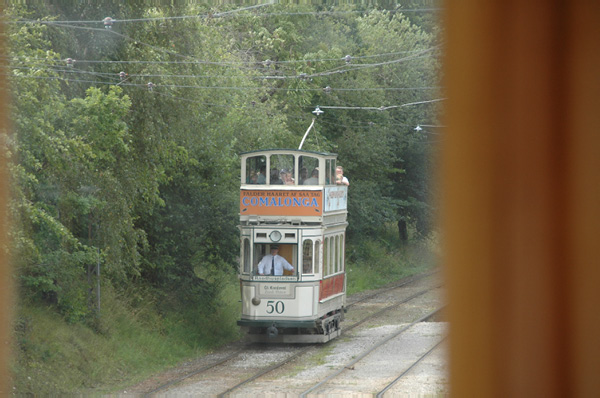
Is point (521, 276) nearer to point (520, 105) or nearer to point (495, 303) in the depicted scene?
point (495, 303)

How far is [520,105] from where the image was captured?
1237mm

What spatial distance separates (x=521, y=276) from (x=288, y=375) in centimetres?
1087

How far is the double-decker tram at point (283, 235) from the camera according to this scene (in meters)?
13.8

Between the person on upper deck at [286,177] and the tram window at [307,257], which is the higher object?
the person on upper deck at [286,177]

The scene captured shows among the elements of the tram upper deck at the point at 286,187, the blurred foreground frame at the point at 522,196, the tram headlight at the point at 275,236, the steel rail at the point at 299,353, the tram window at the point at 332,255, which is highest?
the blurred foreground frame at the point at 522,196

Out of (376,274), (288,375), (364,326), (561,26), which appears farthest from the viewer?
(376,274)

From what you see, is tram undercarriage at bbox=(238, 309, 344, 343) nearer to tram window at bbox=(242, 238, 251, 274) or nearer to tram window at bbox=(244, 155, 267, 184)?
tram window at bbox=(242, 238, 251, 274)

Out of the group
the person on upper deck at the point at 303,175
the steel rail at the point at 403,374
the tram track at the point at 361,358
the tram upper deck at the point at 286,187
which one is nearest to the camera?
the steel rail at the point at 403,374

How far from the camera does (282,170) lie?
556 inches

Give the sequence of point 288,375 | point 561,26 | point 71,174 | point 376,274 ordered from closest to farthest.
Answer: point 561,26 < point 71,174 < point 288,375 < point 376,274

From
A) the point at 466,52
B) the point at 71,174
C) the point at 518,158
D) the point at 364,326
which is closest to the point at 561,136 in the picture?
the point at 518,158

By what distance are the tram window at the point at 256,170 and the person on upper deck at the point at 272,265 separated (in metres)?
1.32

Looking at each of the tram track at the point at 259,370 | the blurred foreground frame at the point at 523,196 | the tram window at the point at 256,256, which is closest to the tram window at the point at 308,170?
the tram window at the point at 256,256

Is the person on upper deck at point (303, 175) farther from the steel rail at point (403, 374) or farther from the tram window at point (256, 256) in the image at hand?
the steel rail at point (403, 374)
